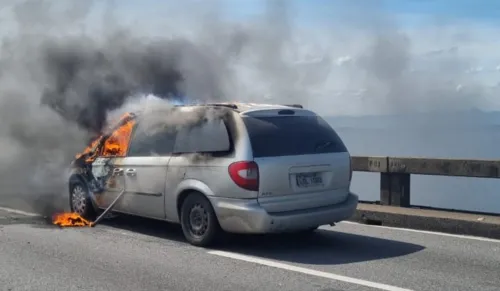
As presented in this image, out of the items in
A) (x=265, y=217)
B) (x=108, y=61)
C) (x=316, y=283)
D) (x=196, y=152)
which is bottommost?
(x=316, y=283)

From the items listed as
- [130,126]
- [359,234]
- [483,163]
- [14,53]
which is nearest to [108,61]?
[14,53]

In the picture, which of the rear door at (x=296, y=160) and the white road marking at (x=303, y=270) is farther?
the rear door at (x=296, y=160)

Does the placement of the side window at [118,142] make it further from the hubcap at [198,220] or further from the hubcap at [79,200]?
the hubcap at [198,220]

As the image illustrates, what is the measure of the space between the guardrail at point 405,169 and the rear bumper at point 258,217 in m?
2.59

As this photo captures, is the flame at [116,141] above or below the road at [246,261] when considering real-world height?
above

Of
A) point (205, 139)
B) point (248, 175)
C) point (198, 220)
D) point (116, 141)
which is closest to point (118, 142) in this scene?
point (116, 141)

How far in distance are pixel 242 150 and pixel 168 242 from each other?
178 cm

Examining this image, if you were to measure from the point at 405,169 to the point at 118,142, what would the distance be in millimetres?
4318

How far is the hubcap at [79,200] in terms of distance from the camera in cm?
959

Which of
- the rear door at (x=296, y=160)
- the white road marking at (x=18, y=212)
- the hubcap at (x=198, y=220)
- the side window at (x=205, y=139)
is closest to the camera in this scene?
the rear door at (x=296, y=160)

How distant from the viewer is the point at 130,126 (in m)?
8.94

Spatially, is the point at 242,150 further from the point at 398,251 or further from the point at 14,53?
the point at 14,53

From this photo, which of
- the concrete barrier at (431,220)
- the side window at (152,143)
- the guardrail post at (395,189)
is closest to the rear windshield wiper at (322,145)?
the side window at (152,143)

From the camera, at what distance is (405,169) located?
9820mm
